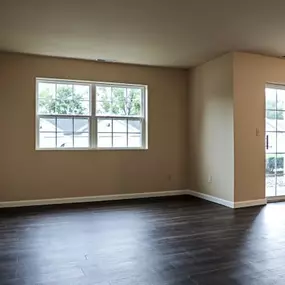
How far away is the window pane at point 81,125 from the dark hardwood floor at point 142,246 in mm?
1404

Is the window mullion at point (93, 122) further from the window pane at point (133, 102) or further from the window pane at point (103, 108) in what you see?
the window pane at point (133, 102)

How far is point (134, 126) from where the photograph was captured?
6203 mm

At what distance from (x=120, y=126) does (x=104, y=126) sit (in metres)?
0.31


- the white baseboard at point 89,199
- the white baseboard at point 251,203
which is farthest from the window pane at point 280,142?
the white baseboard at point 89,199

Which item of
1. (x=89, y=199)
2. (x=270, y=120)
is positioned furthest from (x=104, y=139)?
(x=270, y=120)

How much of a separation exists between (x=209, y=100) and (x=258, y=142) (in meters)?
1.12

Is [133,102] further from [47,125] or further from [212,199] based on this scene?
[212,199]

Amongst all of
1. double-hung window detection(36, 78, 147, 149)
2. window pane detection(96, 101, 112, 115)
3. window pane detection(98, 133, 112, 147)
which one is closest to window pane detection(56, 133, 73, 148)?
double-hung window detection(36, 78, 147, 149)

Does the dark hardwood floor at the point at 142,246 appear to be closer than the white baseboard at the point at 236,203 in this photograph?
Yes

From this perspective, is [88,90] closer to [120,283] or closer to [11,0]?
[11,0]

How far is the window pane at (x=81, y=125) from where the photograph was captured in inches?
227

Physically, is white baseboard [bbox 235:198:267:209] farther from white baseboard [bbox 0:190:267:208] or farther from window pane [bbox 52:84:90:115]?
window pane [bbox 52:84:90:115]

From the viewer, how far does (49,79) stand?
5562 millimetres

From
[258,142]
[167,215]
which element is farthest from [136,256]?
[258,142]
